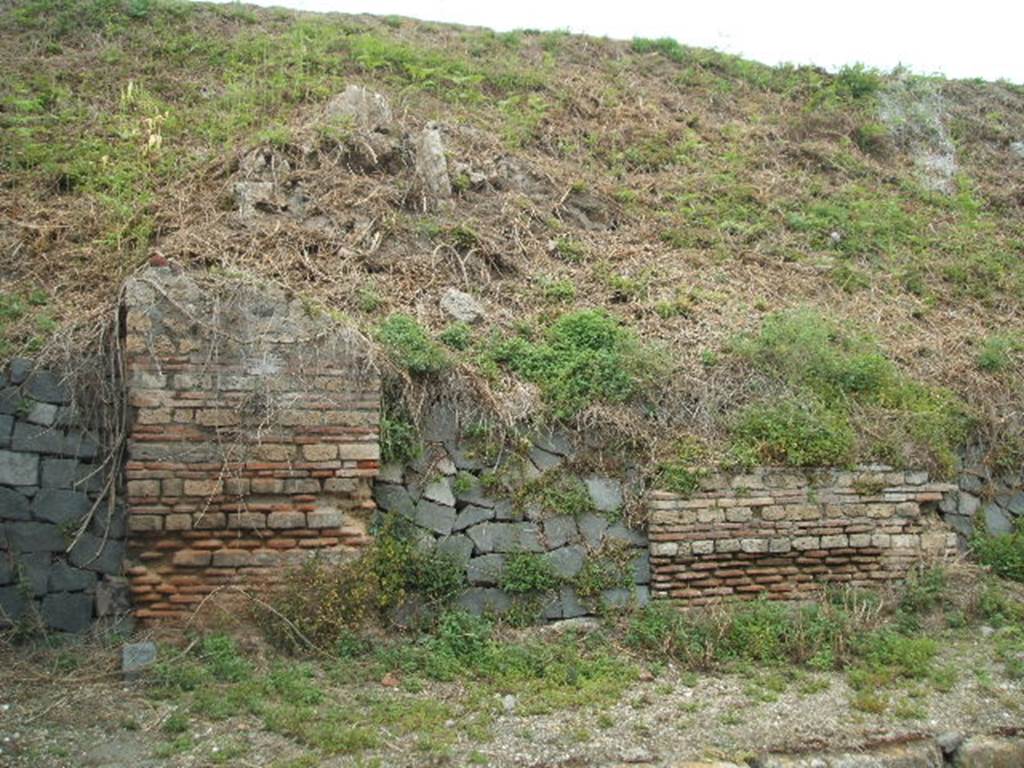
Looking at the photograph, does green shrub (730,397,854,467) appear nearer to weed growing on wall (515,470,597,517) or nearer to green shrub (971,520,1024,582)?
weed growing on wall (515,470,597,517)

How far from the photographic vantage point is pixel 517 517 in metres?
7.08

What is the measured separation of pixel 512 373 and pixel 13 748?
423cm

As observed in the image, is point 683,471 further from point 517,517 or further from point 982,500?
point 982,500

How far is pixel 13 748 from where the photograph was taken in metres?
4.88

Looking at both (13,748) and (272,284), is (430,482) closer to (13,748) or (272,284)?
(272,284)

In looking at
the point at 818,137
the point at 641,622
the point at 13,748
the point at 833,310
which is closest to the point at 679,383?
the point at 641,622

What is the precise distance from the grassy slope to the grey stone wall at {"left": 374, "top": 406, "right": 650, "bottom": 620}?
0.60 meters

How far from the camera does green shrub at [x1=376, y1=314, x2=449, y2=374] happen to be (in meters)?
7.13

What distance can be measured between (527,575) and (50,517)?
335 centimetres

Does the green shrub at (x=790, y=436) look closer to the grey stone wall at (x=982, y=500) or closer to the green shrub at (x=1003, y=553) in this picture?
the grey stone wall at (x=982, y=500)

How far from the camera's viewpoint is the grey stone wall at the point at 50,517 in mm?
6441

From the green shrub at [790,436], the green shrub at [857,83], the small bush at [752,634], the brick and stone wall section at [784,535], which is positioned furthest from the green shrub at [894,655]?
the green shrub at [857,83]

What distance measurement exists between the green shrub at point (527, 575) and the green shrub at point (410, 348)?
1547 mm

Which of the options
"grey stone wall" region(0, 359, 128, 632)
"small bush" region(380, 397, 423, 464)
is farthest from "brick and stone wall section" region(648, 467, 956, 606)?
"grey stone wall" region(0, 359, 128, 632)
